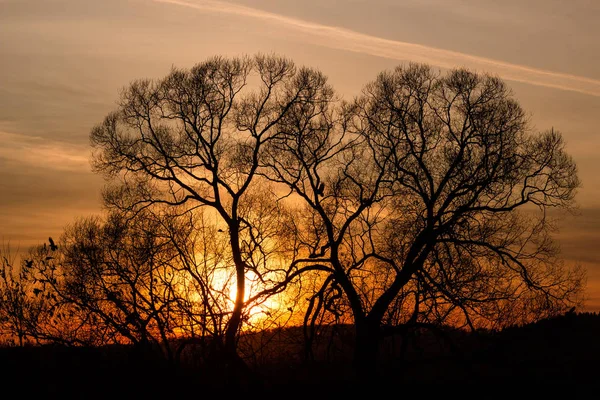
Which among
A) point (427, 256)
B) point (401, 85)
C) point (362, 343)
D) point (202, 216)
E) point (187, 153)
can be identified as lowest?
point (362, 343)

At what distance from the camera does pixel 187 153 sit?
94.1ft

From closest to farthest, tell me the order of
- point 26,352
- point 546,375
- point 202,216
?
point 26,352 < point 546,375 < point 202,216

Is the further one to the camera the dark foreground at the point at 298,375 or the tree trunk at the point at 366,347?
the tree trunk at the point at 366,347

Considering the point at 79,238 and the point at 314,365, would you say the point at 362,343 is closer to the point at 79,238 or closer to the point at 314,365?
the point at 314,365

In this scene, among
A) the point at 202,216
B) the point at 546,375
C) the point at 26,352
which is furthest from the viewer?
the point at 202,216

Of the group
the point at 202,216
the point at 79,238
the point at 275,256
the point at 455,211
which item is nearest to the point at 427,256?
the point at 455,211

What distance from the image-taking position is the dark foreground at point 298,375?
2175cm

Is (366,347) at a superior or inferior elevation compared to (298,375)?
superior

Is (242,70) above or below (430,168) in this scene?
above

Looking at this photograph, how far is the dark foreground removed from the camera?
2175 centimetres

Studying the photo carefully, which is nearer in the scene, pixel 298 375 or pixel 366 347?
pixel 298 375

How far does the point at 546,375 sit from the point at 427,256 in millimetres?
6181

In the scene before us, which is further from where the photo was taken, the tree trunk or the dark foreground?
the tree trunk

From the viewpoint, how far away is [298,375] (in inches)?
1041
